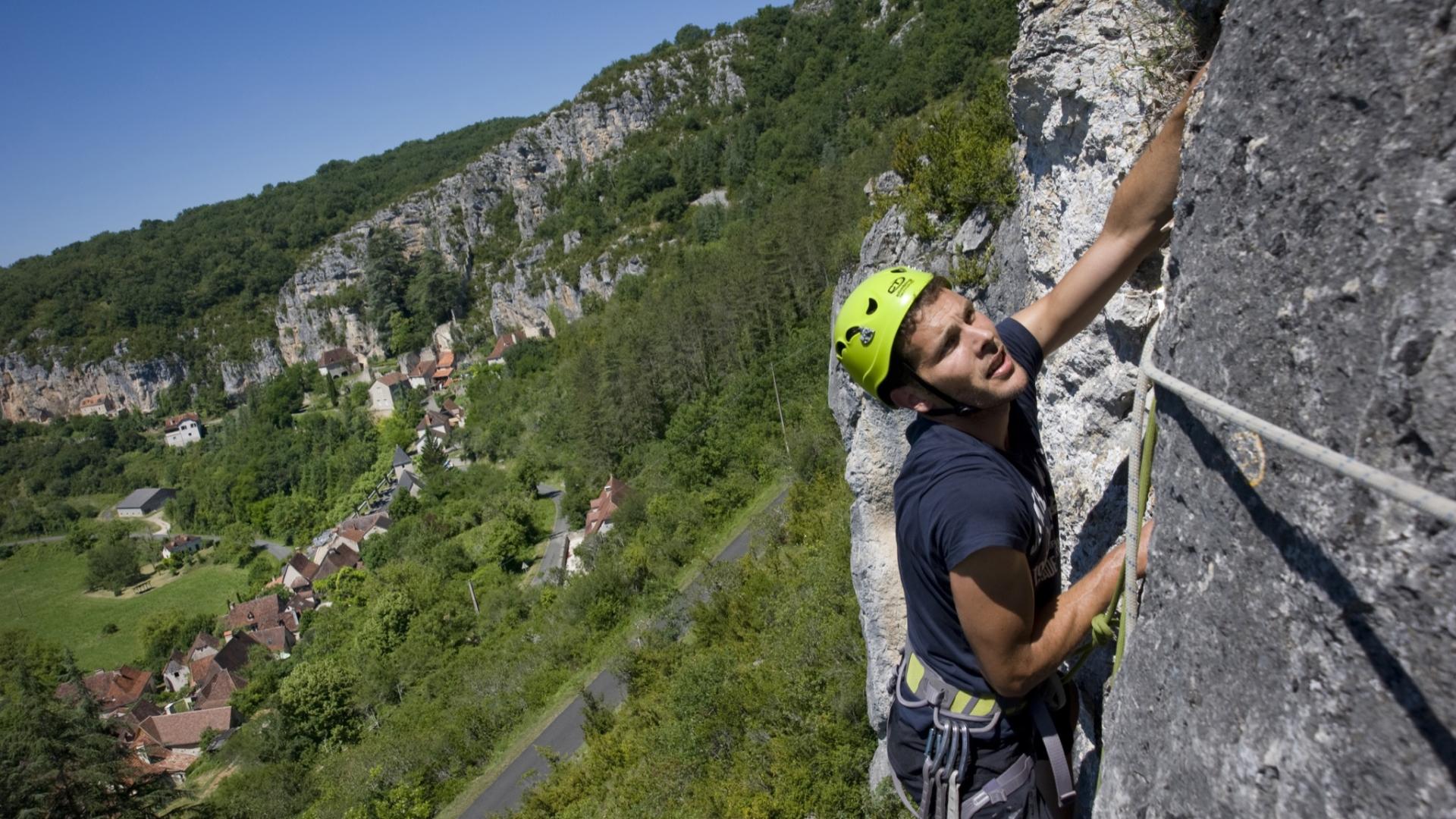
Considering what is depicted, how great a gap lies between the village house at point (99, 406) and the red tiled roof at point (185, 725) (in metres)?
101

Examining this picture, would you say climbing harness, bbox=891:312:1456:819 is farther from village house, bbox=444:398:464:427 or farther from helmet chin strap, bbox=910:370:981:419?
village house, bbox=444:398:464:427

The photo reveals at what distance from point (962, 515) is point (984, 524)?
0.07 m

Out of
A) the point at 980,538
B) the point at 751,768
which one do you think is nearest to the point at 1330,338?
the point at 980,538

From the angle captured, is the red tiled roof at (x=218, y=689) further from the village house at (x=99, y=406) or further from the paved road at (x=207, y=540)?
the village house at (x=99, y=406)

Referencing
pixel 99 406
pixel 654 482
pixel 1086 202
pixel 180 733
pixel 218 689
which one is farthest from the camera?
pixel 99 406

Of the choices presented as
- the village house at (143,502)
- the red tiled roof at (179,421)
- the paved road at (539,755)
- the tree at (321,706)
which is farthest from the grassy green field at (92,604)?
the paved road at (539,755)

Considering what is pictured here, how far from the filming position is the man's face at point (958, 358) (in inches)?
101

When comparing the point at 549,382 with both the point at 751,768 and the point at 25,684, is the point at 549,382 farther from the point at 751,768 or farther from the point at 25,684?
the point at 751,768

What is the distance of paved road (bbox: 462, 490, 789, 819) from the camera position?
80.6 ft

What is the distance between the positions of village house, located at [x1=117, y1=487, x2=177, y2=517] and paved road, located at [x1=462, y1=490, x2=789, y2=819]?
303ft

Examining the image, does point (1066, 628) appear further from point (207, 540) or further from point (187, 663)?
point (207, 540)

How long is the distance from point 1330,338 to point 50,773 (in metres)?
34.8

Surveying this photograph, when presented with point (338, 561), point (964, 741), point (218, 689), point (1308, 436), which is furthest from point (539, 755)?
point (338, 561)

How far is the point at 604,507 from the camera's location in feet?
151
